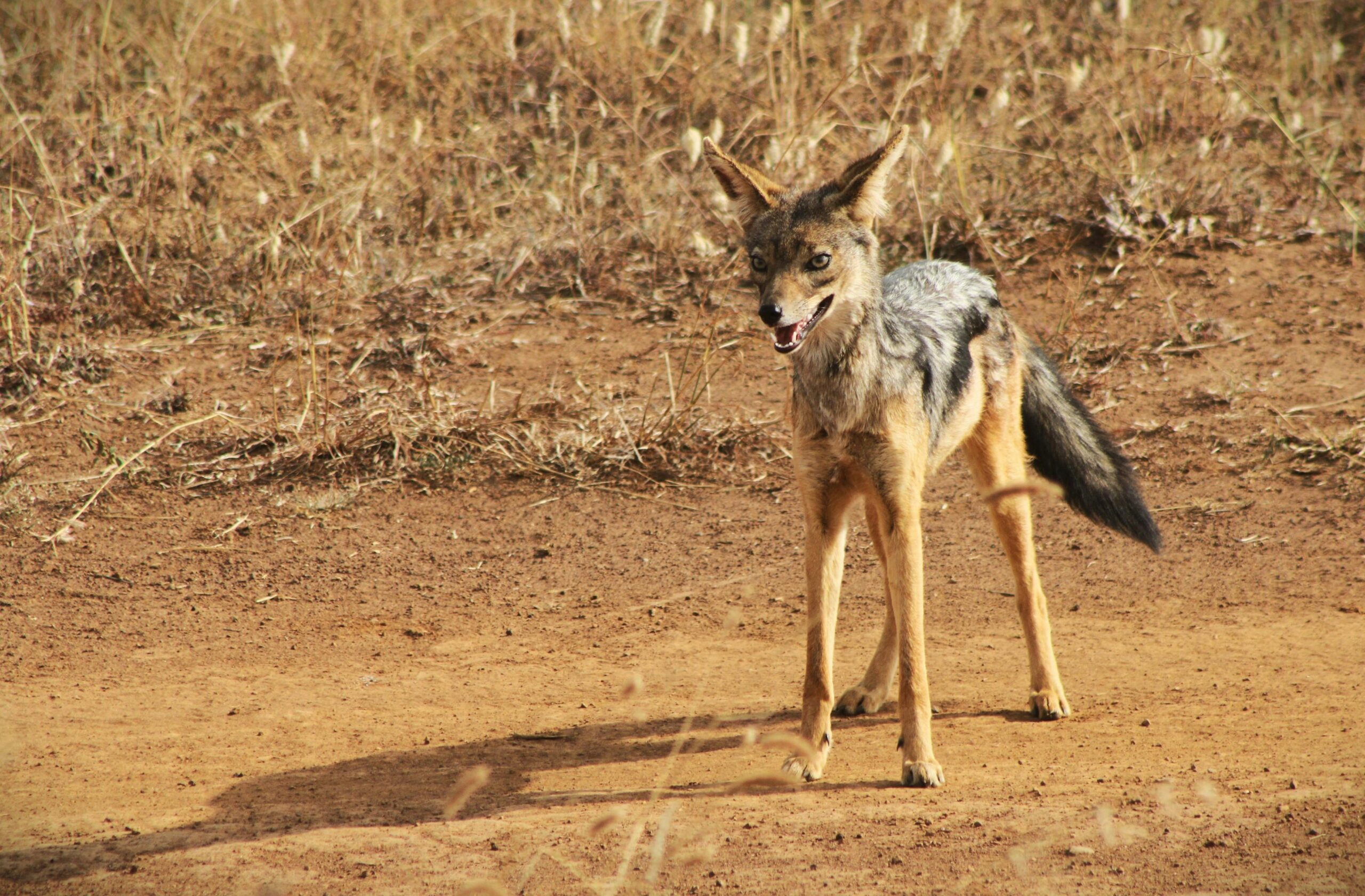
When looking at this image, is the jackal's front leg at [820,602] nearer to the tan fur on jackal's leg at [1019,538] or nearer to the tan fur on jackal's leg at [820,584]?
the tan fur on jackal's leg at [820,584]

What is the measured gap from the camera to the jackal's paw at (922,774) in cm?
438

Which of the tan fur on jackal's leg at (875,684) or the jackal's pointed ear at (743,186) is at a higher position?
the jackal's pointed ear at (743,186)

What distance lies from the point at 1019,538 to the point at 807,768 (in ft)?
4.50

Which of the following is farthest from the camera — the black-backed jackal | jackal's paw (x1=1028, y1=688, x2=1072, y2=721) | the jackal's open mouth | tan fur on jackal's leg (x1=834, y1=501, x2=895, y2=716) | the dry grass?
the dry grass

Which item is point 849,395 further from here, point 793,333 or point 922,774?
point 922,774

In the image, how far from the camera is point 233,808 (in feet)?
14.3

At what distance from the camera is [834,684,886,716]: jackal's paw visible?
528 cm

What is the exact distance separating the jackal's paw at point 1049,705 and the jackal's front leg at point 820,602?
98cm

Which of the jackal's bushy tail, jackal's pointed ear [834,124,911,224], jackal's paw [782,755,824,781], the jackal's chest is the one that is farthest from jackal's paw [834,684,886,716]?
jackal's pointed ear [834,124,911,224]

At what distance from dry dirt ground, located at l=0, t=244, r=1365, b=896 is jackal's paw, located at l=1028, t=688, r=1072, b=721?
0.25 ft

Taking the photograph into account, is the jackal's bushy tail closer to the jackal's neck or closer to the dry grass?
the jackal's neck

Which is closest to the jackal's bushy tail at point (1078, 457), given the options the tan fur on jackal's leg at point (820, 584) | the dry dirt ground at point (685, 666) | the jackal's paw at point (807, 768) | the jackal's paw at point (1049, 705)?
the dry dirt ground at point (685, 666)

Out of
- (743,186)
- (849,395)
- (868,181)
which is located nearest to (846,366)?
(849,395)

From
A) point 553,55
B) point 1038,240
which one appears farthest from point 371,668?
point 553,55
